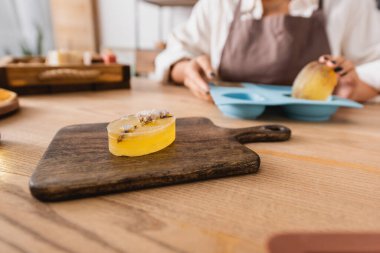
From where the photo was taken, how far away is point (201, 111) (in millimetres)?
625

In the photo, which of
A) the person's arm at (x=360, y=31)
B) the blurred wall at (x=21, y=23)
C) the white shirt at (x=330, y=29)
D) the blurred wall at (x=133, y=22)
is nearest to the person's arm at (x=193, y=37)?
the white shirt at (x=330, y=29)

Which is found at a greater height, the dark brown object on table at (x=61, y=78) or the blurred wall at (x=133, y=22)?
the blurred wall at (x=133, y=22)

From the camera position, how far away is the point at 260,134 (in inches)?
16.0

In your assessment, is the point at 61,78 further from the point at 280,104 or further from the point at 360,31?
the point at 360,31

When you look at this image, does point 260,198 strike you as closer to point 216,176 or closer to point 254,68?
point 216,176

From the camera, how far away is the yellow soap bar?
0.30m

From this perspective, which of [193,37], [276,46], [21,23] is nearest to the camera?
[276,46]

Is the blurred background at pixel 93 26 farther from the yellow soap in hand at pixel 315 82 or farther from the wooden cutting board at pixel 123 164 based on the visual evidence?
the wooden cutting board at pixel 123 164

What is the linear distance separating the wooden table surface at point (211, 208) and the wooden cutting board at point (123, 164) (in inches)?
0.4

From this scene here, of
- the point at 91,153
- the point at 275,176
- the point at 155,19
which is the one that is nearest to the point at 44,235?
the point at 91,153

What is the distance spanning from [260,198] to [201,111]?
0.39 m

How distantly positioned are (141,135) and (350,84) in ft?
2.23

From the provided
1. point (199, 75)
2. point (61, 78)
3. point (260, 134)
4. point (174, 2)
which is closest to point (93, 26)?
point (174, 2)

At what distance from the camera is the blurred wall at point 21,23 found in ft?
6.93
